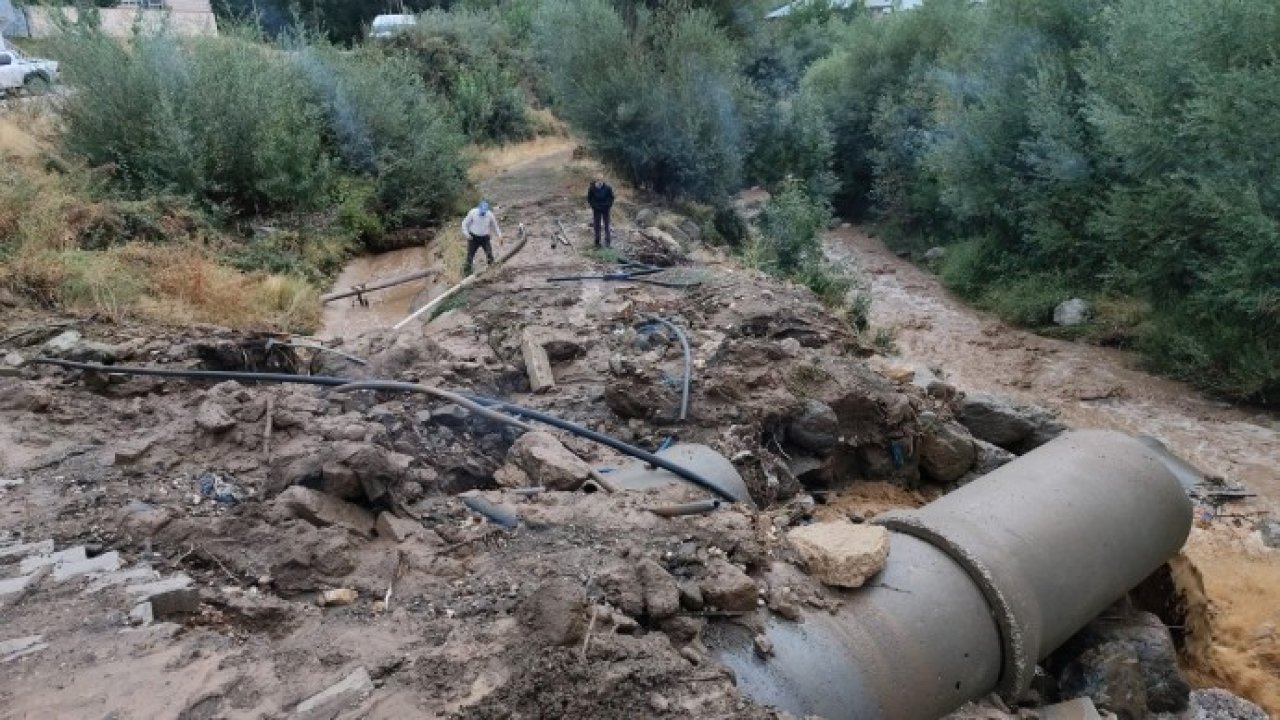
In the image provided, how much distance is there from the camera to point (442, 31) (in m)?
26.6

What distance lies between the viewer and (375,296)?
46.7 ft

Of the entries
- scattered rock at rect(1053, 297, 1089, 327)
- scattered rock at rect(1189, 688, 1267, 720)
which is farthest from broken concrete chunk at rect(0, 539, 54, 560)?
scattered rock at rect(1053, 297, 1089, 327)

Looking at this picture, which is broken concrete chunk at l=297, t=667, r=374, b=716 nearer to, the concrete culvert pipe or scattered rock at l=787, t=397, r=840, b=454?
the concrete culvert pipe

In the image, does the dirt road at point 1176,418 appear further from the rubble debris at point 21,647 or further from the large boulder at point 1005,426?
the rubble debris at point 21,647

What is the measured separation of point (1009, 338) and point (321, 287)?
12798mm

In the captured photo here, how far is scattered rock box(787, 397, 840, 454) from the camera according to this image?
24.8ft

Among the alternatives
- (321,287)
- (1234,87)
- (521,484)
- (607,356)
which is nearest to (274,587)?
(521,484)

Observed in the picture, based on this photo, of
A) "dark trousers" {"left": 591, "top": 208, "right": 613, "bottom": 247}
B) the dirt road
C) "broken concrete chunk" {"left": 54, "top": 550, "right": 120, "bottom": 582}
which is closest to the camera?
"broken concrete chunk" {"left": 54, "top": 550, "right": 120, "bottom": 582}

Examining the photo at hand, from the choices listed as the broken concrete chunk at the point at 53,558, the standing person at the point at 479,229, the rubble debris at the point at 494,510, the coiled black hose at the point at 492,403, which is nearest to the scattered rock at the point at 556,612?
the rubble debris at the point at 494,510

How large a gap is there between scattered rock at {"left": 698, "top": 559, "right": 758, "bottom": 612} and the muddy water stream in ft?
26.9

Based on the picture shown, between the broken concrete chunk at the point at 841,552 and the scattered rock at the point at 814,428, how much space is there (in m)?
2.81

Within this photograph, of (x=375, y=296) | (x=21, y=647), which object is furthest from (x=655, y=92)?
(x=21, y=647)

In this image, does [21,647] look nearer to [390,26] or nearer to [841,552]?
[841,552]

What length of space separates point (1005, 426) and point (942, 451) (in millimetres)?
1758
